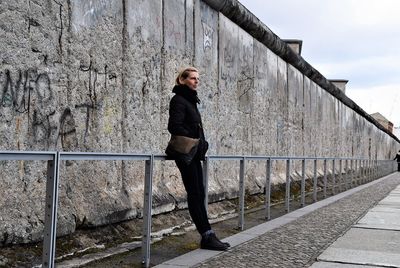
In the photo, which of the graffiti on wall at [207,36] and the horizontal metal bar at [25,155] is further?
the graffiti on wall at [207,36]

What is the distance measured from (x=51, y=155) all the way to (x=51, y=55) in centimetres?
170

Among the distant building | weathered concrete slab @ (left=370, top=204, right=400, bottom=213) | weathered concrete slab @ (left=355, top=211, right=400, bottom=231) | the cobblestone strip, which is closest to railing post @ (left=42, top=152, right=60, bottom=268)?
the cobblestone strip

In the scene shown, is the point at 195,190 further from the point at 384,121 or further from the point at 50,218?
the point at 384,121

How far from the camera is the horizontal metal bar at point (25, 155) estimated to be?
2.76m

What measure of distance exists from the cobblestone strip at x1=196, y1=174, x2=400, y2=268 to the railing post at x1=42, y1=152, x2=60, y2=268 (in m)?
1.46

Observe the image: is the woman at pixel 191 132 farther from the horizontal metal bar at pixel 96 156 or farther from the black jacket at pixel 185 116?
the horizontal metal bar at pixel 96 156

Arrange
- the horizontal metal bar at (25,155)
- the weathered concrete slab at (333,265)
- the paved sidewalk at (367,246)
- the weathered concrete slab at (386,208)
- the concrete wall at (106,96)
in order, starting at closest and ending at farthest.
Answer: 1. the horizontal metal bar at (25,155)
2. the concrete wall at (106,96)
3. the weathered concrete slab at (333,265)
4. the paved sidewalk at (367,246)
5. the weathered concrete slab at (386,208)

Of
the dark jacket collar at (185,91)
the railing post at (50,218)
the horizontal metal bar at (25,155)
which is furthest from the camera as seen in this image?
the dark jacket collar at (185,91)

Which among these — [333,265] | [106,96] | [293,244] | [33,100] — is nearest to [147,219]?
[33,100]

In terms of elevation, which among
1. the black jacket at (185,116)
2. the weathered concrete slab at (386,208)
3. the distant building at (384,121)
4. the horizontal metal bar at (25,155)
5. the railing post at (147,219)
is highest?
the distant building at (384,121)

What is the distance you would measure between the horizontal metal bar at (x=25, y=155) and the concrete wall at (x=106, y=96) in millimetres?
1089

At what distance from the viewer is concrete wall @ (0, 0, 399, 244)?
423 centimetres

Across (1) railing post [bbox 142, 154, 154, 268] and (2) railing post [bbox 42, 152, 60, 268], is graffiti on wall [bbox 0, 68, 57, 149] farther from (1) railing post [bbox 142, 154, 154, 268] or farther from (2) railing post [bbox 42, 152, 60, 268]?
(2) railing post [bbox 42, 152, 60, 268]

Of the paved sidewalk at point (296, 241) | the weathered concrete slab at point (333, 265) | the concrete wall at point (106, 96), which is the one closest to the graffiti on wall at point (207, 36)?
the concrete wall at point (106, 96)
